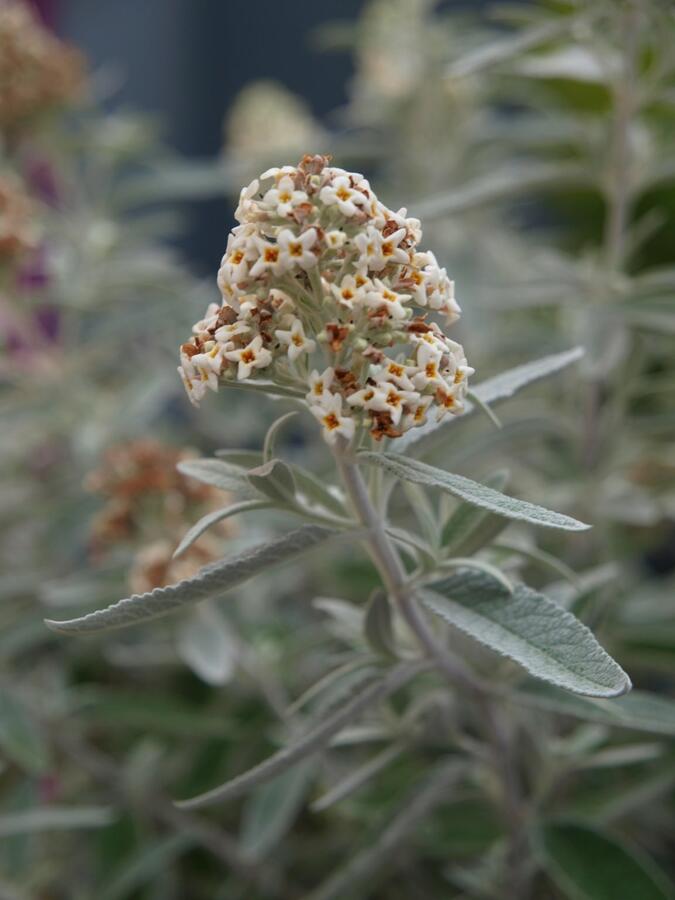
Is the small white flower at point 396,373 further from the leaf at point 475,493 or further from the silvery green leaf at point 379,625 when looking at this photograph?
the silvery green leaf at point 379,625

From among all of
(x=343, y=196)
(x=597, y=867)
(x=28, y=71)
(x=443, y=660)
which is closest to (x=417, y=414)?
(x=343, y=196)

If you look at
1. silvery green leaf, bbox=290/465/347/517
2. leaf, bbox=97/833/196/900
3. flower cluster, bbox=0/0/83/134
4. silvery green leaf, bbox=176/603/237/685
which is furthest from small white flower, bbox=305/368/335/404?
flower cluster, bbox=0/0/83/134

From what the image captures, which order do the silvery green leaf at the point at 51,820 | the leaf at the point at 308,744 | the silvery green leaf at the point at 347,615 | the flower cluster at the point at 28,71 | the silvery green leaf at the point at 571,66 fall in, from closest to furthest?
1. the leaf at the point at 308,744
2. the silvery green leaf at the point at 347,615
3. the silvery green leaf at the point at 51,820
4. the silvery green leaf at the point at 571,66
5. the flower cluster at the point at 28,71

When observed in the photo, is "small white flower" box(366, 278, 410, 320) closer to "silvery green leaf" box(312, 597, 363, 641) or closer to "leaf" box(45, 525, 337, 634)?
"leaf" box(45, 525, 337, 634)

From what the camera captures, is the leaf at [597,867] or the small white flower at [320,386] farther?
the leaf at [597,867]

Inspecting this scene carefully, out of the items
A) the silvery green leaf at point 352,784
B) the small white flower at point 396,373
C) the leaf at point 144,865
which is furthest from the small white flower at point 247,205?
the leaf at point 144,865
